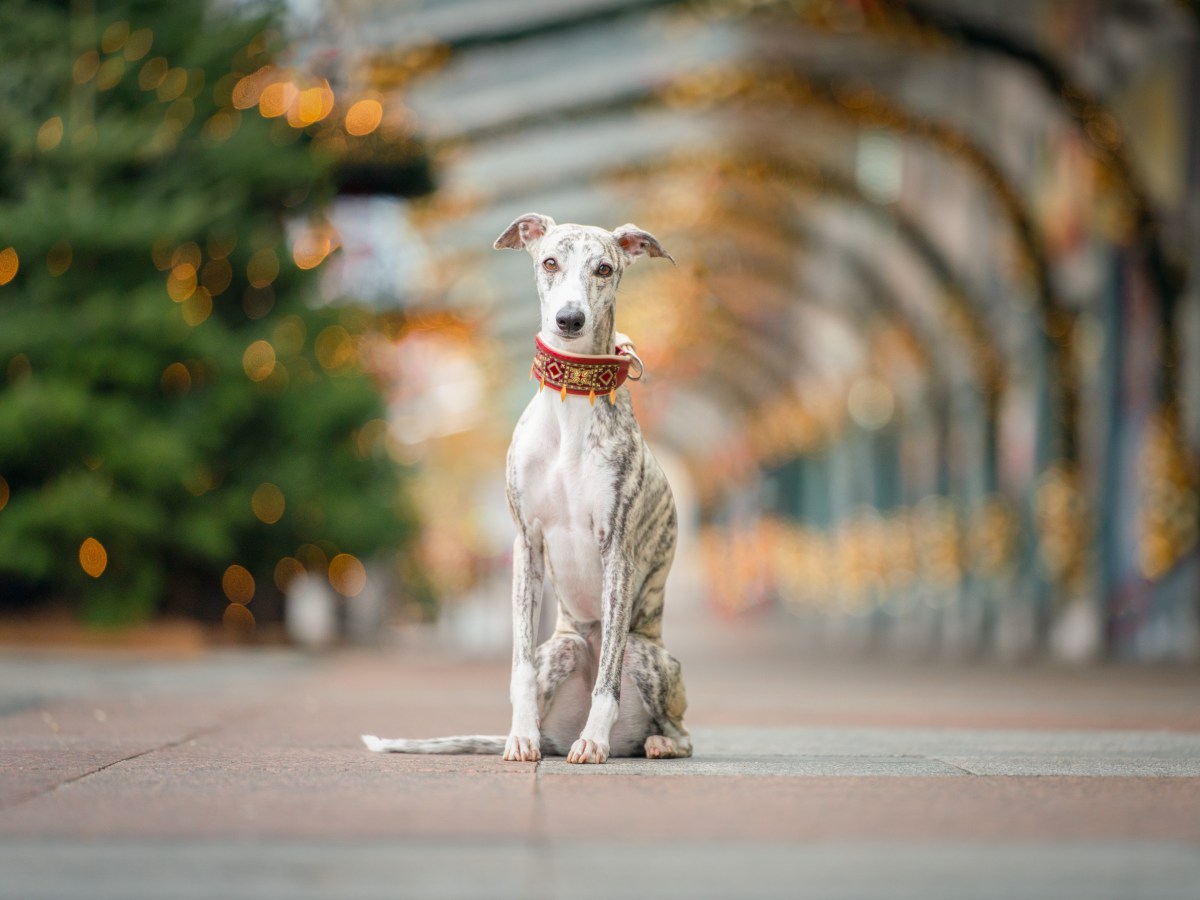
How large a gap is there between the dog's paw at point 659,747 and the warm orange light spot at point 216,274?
12379 millimetres

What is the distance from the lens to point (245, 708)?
9.45 metres

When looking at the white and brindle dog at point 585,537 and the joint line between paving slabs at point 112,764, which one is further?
the white and brindle dog at point 585,537

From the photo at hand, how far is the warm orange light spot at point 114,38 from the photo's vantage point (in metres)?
16.3

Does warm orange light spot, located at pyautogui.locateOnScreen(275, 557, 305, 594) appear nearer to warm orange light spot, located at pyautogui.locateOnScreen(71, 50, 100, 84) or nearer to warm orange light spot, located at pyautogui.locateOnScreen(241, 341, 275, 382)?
warm orange light spot, located at pyautogui.locateOnScreen(241, 341, 275, 382)

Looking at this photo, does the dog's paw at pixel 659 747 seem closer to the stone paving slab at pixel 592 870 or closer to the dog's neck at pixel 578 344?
the dog's neck at pixel 578 344

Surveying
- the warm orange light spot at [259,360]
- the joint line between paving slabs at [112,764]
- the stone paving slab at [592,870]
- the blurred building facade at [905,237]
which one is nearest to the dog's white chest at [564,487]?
the joint line between paving slabs at [112,764]

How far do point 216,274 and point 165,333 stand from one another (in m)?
2.31

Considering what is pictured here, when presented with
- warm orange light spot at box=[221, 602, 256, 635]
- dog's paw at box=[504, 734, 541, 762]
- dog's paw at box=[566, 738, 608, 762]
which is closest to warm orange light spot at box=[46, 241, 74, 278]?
warm orange light spot at box=[221, 602, 256, 635]

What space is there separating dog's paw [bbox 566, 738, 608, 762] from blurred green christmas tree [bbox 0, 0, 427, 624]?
31.9 feet

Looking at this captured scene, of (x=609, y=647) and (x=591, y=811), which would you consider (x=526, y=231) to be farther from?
(x=591, y=811)

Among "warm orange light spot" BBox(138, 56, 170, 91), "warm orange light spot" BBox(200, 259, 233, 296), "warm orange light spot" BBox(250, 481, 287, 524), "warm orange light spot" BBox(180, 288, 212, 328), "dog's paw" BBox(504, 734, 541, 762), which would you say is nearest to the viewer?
"dog's paw" BBox(504, 734, 541, 762)

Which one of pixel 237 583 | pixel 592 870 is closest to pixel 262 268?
pixel 237 583

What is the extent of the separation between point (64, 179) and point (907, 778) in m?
12.2

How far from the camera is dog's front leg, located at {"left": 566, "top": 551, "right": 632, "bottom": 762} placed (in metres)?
5.83
